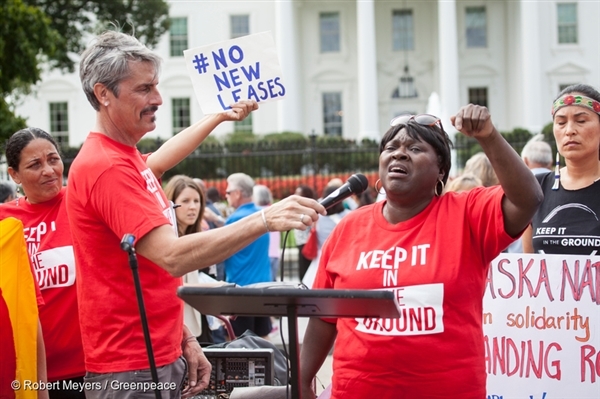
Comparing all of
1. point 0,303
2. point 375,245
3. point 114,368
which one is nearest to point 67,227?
point 0,303

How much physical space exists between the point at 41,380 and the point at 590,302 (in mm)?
2972

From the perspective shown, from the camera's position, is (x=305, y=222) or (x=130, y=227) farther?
(x=130, y=227)

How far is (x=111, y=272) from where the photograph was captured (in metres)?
3.01

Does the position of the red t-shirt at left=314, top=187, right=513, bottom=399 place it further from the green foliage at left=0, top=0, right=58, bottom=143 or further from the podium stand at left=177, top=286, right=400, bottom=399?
the green foliage at left=0, top=0, right=58, bottom=143

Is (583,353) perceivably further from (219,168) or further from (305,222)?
(219,168)

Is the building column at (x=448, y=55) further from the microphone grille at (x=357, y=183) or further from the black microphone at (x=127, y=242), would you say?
the black microphone at (x=127, y=242)

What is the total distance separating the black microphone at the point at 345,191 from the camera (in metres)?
2.83

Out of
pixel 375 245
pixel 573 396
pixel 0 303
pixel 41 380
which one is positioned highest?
pixel 375 245

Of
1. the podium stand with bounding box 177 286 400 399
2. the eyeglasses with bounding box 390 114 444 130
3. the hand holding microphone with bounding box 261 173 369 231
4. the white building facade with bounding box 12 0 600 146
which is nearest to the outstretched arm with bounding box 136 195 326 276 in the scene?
the hand holding microphone with bounding box 261 173 369 231

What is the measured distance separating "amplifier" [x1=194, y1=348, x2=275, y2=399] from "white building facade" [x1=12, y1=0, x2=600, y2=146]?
116 feet

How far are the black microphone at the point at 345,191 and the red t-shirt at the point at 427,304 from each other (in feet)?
0.72

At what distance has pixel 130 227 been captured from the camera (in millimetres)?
2838

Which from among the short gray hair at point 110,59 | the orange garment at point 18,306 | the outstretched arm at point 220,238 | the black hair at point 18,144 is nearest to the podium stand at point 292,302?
the outstretched arm at point 220,238

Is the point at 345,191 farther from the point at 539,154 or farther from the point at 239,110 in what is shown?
the point at 539,154
